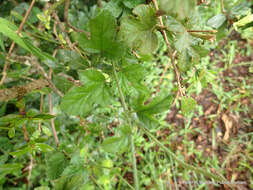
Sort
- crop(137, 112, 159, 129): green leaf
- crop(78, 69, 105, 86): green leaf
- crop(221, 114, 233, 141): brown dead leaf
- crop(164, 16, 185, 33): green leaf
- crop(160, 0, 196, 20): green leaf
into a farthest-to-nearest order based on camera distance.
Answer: crop(221, 114, 233, 141): brown dead leaf
crop(137, 112, 159, 129): green leaf
crop(78, 69, 105, 86): green leaf
crop(164, 16, 185, 33): green leaf
crop(160, 0, 196, 20): green leaf

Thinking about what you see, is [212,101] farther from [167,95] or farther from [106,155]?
[167,95]

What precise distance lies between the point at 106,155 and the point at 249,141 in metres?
1.52

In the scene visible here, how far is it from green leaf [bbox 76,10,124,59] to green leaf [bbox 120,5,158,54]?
0.04m

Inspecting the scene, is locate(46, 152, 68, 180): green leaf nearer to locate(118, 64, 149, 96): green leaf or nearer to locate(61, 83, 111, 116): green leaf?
locate(61, 83, 111, 116): green leaf

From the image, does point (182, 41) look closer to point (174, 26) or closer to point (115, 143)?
point (174, 26)

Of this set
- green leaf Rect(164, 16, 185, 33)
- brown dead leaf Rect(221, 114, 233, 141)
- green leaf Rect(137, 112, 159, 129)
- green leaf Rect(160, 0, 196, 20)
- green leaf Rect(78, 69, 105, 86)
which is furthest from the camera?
brown dead leaf Rect(221, 114, 233, 141)

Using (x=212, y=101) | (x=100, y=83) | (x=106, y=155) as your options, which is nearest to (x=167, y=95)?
(x=100, y=83)

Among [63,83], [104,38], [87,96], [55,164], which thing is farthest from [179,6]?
[55,164]

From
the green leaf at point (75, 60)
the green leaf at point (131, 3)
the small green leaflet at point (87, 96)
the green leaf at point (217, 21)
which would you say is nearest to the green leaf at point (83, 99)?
the small green leaflet at point (87, 96)

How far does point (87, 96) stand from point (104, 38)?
15 cm

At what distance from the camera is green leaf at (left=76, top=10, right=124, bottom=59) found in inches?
17.5

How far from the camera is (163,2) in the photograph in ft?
0.97

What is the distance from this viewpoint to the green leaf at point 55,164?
65 cm

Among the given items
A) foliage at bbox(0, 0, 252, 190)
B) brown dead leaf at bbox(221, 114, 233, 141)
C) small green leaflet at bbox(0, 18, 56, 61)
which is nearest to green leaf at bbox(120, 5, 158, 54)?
foliage at bbox(0, 0, 252, 190)
